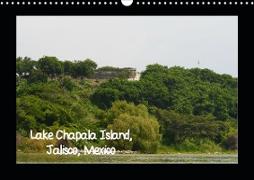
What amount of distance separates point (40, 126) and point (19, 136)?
1.45 feet

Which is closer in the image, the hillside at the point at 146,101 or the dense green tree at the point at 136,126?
the dense green tree at the point at 136,126

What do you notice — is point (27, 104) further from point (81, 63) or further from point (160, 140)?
point (160, 140)

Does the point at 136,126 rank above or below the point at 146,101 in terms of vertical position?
below

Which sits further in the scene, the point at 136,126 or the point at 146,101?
the point at 146,101

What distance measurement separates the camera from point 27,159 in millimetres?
7465

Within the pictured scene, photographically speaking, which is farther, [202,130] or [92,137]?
[202,130]

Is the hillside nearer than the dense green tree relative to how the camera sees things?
No

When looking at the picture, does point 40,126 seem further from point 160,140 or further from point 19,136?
point 160,140
